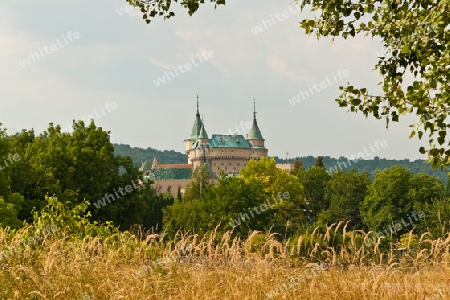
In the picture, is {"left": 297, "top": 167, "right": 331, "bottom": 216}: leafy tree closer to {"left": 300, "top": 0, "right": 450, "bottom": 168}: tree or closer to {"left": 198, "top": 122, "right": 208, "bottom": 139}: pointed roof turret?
{"left": 300, "top": 0, "right": 450, "bottom": 168}: tree

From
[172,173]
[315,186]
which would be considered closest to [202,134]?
[172,173]

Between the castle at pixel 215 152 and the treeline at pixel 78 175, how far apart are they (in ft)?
444

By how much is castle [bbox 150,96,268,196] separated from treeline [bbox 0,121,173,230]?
5325 inches

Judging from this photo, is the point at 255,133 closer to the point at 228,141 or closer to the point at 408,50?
the point at 228,141

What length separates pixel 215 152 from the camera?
186375 millimetres

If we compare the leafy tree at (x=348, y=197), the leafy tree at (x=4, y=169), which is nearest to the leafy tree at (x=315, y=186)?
the leafy tree at (x=348, y=197)

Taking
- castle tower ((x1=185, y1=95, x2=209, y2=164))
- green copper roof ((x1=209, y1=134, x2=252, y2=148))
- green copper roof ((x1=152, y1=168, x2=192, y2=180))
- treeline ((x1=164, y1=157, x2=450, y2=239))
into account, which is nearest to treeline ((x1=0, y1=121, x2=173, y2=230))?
treeline ((x1=164, y1=157, x2=450, y2=239))

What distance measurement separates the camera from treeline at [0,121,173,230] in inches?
1441

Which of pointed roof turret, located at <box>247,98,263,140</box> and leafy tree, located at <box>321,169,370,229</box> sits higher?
pointed roof turret, located at <box>247,98,263,140</box>

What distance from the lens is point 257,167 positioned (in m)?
65.8

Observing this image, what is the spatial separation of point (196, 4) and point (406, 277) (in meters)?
4.22

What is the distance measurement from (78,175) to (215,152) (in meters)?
147

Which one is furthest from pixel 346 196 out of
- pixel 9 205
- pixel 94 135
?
pixel 9 205

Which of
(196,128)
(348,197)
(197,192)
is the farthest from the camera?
(196,128)
